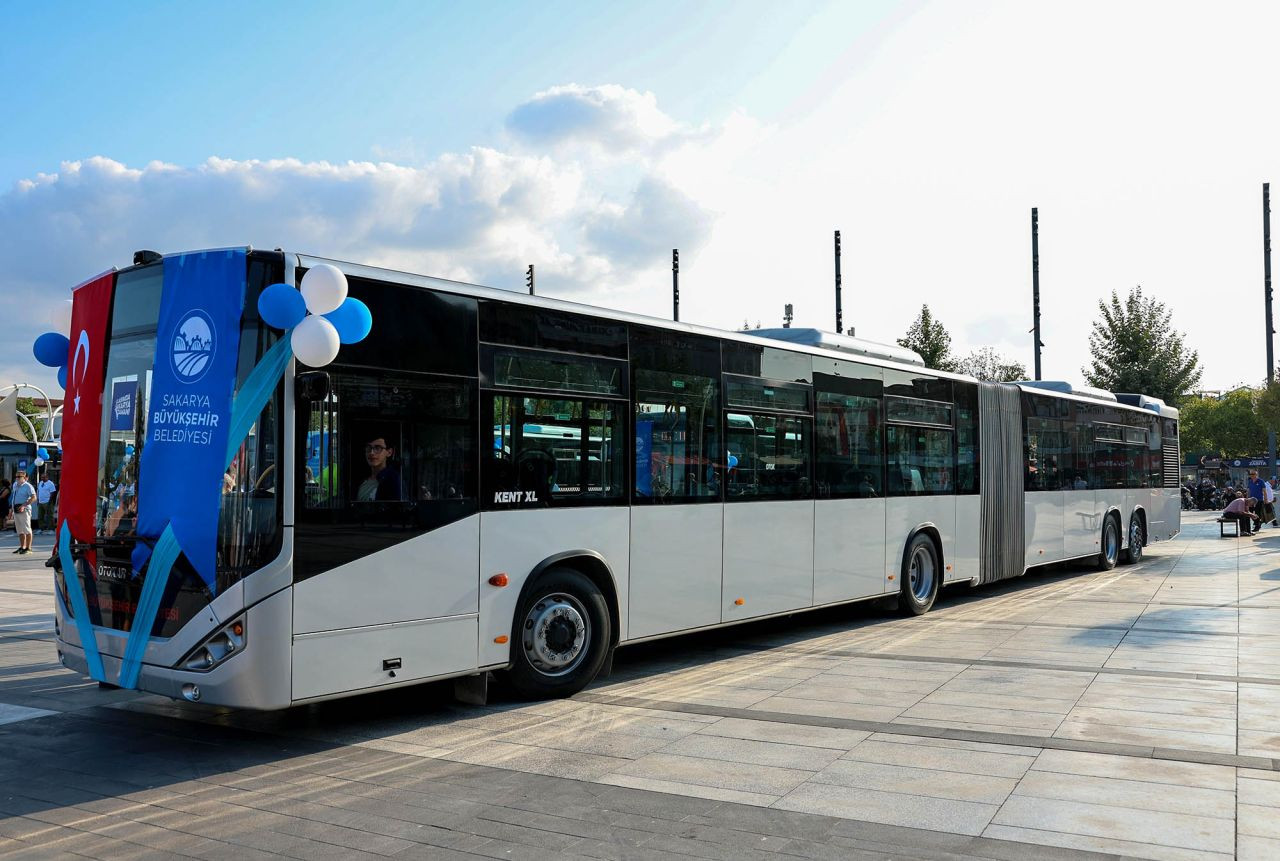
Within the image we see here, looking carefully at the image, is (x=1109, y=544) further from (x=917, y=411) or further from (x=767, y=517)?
(x=767, y=517)

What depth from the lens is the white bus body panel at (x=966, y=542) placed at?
14.7 meters

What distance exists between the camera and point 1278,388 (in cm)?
3712

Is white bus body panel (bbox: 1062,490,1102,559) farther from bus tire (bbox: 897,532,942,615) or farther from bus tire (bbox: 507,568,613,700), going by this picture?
bus tire (bbox: 507,568,613,700)

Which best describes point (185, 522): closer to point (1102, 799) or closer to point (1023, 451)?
point (1102, 799)

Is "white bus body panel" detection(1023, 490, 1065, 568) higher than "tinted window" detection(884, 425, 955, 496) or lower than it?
lower

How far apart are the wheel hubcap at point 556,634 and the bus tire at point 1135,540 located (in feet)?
52.8

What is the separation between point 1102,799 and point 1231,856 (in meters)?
0.90

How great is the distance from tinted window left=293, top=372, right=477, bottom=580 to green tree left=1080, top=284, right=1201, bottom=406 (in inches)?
1571

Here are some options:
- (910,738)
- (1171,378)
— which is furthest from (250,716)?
(1171,378)

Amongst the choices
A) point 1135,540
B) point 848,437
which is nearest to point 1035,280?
point 1135,540

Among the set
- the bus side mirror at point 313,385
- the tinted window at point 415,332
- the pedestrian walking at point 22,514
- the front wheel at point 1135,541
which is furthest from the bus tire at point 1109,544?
the pedestrian walking at point 22,514

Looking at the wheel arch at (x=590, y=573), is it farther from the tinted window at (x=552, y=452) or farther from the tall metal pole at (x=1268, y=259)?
the tall metal pole at (x=1268, y=259)

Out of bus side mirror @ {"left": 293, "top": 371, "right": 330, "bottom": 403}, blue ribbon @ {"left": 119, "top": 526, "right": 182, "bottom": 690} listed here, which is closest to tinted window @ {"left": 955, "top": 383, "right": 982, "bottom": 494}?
bus side mirror @ {"left": 293, "top": 371, "right": 330, "bottom": 403}

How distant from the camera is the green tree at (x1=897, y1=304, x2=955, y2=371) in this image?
41250 mm
